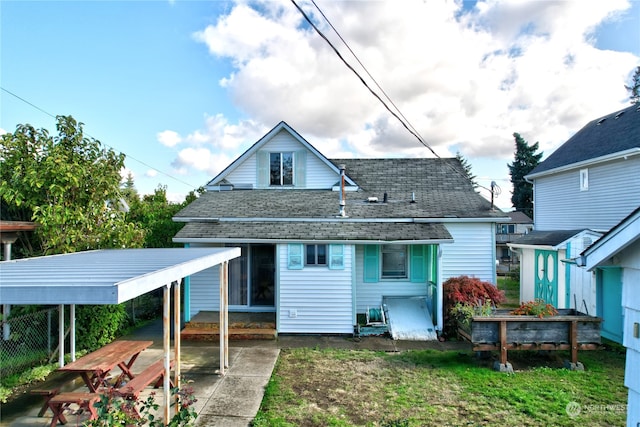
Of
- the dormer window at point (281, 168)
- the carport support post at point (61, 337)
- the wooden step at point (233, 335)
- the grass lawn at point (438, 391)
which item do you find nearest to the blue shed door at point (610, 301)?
the grass lawn at point (438, 391)

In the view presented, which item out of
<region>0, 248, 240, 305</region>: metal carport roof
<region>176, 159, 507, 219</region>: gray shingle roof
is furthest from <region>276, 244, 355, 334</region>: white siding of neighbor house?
<region>0, 248, 240, 305</region>: metal carport roof

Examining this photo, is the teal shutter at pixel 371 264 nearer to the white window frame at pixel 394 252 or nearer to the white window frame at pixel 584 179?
the white window frame at pixel 394 252

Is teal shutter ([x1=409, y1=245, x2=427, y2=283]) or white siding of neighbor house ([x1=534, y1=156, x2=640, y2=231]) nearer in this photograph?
white siding of neighbor house ([x1=534, y1=156, x2=640, y2=231])

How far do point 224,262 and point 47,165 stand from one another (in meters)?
4.49

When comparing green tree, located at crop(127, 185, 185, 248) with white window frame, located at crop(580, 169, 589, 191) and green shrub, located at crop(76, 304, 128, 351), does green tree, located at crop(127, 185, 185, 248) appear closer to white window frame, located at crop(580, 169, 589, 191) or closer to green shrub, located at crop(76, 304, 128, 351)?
green shrub, located at crop(76, 304, 128, 351)

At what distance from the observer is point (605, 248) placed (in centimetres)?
348

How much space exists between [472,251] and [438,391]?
6908 millimetres

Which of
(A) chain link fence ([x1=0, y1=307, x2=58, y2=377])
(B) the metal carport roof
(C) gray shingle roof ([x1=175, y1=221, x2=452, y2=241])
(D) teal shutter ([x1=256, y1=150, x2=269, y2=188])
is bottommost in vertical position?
(A) chain link fence ([x1=0, y1=307, x2=58, y2=377])

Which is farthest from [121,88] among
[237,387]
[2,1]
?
[237,387]

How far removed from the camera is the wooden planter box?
7594 mm

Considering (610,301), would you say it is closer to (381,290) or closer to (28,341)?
(381,290)

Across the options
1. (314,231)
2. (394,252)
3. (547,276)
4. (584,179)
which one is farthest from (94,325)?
(584,179)

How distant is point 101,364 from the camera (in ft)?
18.7

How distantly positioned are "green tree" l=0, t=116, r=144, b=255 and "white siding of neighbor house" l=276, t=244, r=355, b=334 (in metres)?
4.59
